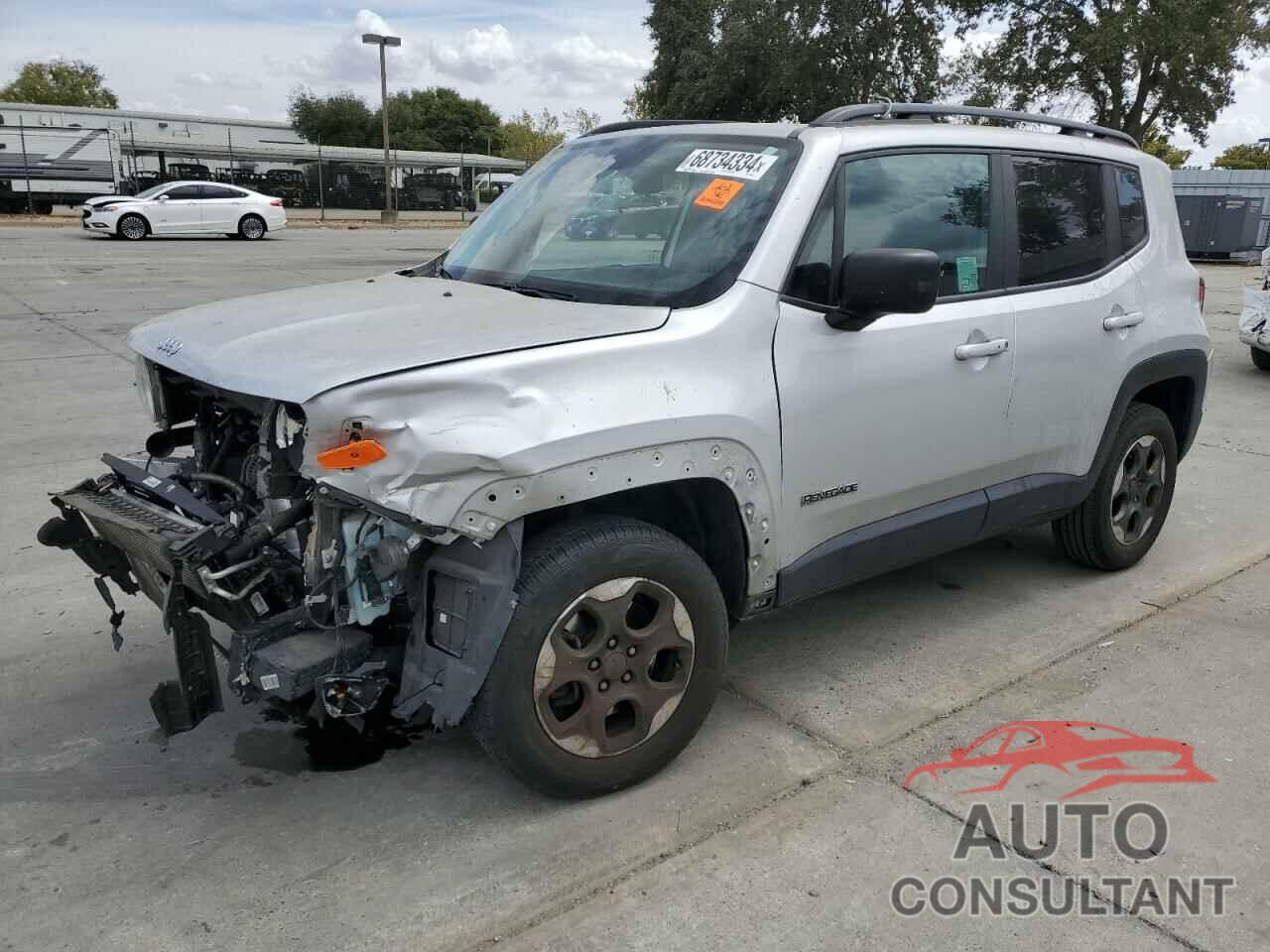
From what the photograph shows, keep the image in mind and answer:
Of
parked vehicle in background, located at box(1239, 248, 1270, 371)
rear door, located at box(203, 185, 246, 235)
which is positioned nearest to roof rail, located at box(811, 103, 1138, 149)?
parked vehicle in background, located at box(1239, 248, 1270, 371)

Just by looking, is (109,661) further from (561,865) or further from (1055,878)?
(1055,878)

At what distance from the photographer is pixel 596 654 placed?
283 cm

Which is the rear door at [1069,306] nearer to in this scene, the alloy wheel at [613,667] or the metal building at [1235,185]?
the alloy wheel at [613,667]

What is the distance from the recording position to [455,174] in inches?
1837

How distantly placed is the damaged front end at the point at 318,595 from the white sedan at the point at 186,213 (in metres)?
24.9

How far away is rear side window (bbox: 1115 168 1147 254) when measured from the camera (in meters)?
4.41

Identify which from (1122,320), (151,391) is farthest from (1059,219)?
(151,391)

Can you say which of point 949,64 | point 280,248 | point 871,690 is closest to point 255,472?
point 871,690

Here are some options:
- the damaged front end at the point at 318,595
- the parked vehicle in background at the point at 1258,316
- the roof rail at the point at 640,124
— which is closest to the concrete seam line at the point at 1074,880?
the damaged front end at the point at 318,595

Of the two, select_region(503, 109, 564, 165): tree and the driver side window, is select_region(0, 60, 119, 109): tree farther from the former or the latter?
the driver side window

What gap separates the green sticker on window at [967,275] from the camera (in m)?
3.70

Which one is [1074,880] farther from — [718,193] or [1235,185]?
[1235,185]

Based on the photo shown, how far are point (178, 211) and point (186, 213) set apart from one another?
195 millimetres

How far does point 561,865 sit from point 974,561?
9.92ft
